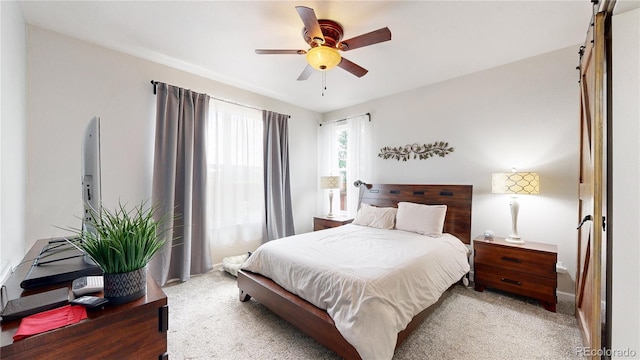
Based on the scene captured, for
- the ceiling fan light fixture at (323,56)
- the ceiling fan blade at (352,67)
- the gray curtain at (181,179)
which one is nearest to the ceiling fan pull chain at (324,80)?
the ceiling fan blade at (352,67)

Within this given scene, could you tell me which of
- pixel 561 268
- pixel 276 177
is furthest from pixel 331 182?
pixel 561 268

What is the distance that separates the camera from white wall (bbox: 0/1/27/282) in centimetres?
159

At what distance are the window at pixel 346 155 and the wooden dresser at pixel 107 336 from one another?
144 inches

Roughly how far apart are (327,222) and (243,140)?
1.88 m

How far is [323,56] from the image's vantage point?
2039 millimetres

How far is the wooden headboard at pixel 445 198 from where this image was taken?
3.11 meters

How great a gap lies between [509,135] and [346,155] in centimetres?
245

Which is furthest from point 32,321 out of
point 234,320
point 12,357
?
point 234,320

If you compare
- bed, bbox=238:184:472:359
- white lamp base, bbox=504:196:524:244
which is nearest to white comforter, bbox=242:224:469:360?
bed, bbox=238:184:472:359

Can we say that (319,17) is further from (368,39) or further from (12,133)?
(12,133)

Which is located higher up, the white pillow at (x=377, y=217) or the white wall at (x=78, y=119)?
the white wall at (x=78, y=119)

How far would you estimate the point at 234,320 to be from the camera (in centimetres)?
220

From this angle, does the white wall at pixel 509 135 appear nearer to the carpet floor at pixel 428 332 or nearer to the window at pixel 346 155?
the window at pixel 346 155

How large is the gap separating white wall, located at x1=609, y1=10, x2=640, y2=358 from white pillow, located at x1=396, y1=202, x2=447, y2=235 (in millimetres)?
1631
